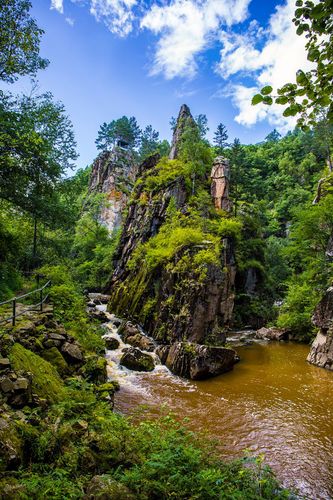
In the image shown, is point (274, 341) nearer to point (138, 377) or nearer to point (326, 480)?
point (138, 377)

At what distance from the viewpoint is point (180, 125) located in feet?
132

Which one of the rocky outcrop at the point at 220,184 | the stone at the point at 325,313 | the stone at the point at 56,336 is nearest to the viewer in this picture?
the stone at the point at 56,336

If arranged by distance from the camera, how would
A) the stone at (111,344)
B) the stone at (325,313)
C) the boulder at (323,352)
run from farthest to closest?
the stone at (325,313)
the stone at (111,344)
the boulder at (323,352)

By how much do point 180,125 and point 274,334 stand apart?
29823 millimetres

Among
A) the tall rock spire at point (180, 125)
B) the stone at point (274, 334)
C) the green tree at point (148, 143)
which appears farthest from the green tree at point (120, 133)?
the stone at point (274, 334)

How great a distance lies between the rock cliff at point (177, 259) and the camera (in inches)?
696

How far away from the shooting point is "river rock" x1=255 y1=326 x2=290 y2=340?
77.3 feet

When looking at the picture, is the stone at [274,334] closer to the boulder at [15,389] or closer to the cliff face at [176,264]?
the cliff face at [176,264]

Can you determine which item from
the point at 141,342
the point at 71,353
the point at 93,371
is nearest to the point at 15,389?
the point at 71,353

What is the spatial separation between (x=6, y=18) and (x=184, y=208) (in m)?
20.8

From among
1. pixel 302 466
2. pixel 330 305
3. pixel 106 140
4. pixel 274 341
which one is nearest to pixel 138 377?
pixel 302 466

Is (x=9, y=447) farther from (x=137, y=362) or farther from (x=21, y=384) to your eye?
(x=137, y=362)

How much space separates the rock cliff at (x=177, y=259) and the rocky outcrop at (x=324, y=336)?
17.1 ft

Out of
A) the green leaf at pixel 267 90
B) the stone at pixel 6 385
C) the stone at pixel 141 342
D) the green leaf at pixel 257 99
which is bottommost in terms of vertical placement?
the stone at pixel 141 342
